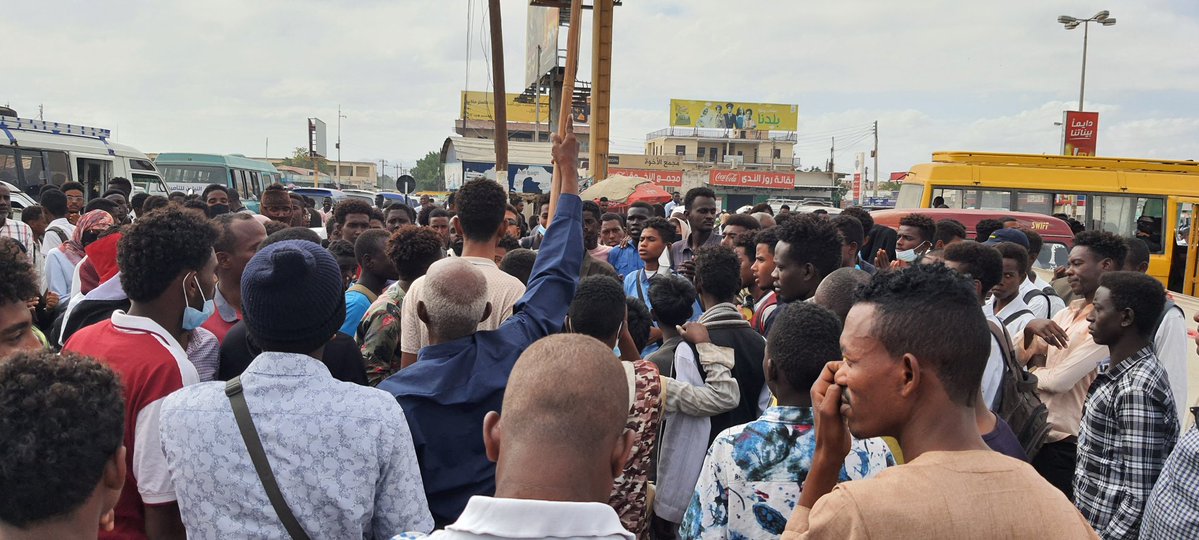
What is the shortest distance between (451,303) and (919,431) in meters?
1.62

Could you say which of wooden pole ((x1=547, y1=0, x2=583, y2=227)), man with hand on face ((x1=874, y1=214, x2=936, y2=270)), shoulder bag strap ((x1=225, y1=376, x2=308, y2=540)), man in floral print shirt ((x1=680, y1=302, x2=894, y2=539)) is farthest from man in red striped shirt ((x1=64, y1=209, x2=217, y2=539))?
man with hand on face ((x1=874, y1=214, x2=936, y2=270))

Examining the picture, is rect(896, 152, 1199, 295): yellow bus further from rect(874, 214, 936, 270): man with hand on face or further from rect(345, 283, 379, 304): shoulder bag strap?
rect(345, 283, 379, 304): shoulder bag strap

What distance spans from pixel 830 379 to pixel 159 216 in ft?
7.27

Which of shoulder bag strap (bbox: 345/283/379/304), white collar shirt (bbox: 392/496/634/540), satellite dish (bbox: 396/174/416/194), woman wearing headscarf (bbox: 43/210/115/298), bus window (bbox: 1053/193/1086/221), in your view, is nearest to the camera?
white collar shirt (bbox: 392/496/634/540)

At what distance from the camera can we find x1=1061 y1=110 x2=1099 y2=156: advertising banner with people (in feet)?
84.9

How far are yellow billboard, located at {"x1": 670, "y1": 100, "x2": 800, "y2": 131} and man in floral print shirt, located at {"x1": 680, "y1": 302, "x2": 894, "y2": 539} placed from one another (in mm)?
84739

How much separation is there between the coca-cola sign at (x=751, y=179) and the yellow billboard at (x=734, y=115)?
24979 millimetres

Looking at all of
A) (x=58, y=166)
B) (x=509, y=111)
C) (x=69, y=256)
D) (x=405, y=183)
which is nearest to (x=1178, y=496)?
(x=69, y=256)

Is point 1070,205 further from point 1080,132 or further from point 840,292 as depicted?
point 840,292

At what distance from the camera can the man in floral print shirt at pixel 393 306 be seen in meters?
3.67

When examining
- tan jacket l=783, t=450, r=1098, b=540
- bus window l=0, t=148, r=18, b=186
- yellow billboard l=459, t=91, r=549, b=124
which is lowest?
tan jacket l=783, t=450, r=1098, b=540

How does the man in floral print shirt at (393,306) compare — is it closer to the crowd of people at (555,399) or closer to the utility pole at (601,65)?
the crowd of people at (555,399)

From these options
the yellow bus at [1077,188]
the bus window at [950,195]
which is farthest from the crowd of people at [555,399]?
the yellow bus at [1077,188]

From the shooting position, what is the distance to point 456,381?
2646 millimetres
